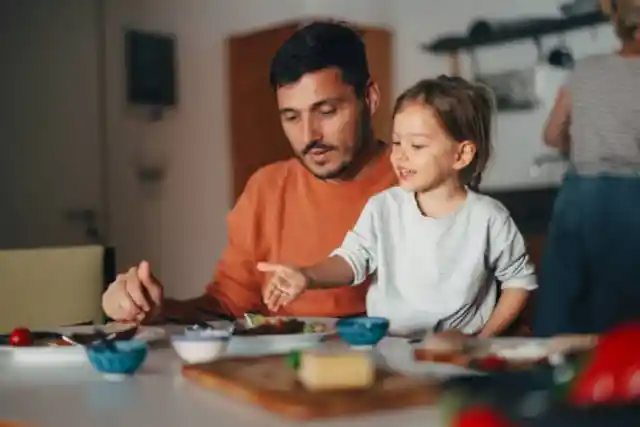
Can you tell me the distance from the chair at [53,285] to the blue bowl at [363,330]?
1043mm

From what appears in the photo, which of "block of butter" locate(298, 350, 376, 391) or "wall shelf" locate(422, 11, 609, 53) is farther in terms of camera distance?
"wall shelf" locate(422, 11, 609, 53)

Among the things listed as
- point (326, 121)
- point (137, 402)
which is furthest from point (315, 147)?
point (137, 402)

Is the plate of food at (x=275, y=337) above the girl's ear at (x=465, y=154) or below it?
below

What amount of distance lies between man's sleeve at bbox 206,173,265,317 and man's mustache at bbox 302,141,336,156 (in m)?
0.16

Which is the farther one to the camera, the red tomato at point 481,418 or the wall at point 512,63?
the wall at point 512,63

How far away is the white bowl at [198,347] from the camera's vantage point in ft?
3.83

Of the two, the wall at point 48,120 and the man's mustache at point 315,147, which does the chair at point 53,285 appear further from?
the man's mustache at point 315,147

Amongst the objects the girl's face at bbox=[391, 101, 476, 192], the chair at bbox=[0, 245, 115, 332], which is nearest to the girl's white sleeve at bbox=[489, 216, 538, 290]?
the girl's face at bbox=[391, 101, 476, 192]

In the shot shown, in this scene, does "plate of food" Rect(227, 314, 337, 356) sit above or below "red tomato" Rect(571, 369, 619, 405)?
below

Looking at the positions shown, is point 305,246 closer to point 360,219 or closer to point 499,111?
point 360,219

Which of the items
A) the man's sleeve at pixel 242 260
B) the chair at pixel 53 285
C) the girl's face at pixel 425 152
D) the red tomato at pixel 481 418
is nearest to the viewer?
the red tomato at pixel 481 418

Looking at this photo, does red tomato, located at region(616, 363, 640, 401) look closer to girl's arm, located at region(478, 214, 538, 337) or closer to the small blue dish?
the small blue dish

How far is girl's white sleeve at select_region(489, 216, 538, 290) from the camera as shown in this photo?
1566mm

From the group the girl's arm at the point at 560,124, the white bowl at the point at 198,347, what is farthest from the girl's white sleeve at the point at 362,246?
the white bowl at the point at 198,347
